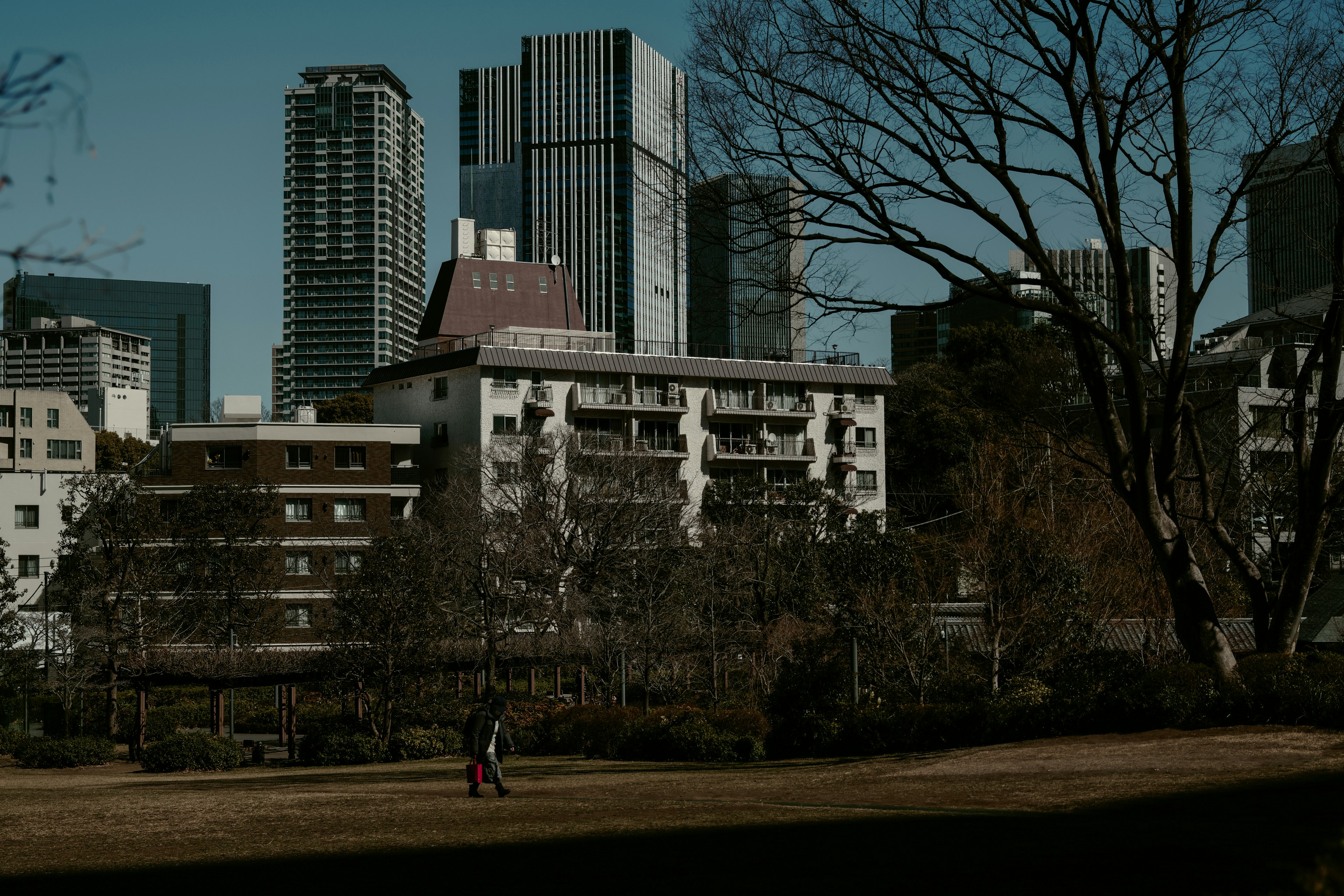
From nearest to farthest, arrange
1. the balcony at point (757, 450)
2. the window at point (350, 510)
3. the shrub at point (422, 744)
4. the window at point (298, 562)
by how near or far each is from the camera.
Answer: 1. the shrub at point (422, 744)
2. the window at point (298, 562)
3. the window at point (350, 510)
4. the balcony at point (757, 450)

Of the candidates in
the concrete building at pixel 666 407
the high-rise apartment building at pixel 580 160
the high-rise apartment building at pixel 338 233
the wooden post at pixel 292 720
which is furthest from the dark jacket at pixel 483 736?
the high-rise apartment building at pixel 338 233

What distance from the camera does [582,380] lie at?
213ft

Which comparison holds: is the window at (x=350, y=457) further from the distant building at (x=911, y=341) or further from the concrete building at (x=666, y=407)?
the distant building at (x=911, y=341)

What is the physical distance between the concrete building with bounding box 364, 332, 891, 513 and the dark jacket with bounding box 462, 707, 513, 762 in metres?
40.8

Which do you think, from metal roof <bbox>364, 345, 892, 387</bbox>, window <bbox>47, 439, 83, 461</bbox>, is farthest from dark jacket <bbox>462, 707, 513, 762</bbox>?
window <bbox>47, 439, 83, 461</bbox>

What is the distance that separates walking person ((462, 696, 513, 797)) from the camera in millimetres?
15977

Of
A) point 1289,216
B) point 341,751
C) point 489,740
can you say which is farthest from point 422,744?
point 1289,216

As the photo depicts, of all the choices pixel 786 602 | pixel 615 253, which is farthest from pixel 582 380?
pixel 615 253

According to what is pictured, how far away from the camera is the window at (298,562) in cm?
5409

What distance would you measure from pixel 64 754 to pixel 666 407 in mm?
37915

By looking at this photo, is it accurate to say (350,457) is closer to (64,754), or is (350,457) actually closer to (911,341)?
(64,754)

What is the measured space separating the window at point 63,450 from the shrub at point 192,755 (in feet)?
197

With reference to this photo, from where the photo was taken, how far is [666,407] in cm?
6538

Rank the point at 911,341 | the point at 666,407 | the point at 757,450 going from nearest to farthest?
the point at 666,407, the point at 757,450, the point at 911,341
